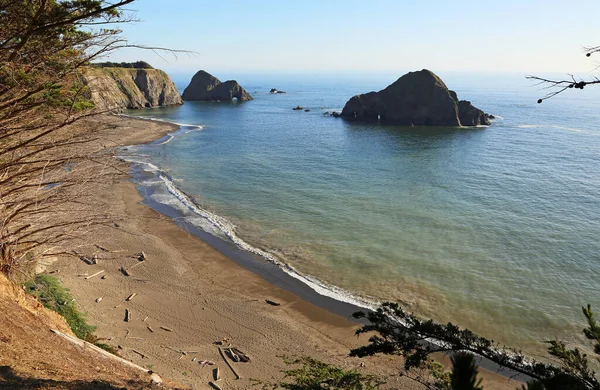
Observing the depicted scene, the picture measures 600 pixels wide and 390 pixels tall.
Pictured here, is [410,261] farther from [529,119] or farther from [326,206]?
[529,119]

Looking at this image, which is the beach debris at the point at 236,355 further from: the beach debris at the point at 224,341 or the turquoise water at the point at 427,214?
the turquoise water at the point at 427,214

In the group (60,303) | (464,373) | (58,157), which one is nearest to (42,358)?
(58,157)

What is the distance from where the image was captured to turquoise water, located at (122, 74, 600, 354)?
64.2ft

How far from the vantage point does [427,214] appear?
30.0 metres

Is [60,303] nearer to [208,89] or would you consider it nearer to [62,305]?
[62,305]

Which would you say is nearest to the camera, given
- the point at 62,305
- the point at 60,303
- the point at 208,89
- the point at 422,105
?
the point at 62,305

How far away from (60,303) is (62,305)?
17 cm

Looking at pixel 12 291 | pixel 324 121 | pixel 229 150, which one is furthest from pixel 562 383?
pixel 324 121

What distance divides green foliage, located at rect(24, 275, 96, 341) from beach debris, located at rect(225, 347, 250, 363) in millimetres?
4749

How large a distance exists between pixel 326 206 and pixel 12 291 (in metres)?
23.0

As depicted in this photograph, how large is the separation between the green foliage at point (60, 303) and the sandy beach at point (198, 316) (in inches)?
34.1

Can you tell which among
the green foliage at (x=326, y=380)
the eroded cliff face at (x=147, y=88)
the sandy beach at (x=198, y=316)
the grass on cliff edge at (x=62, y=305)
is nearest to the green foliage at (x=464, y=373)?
the green foliage at (x=326, y=380)

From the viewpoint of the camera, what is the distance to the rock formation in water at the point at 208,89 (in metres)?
125

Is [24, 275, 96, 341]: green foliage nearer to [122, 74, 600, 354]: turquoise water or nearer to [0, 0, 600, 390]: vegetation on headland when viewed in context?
[0, 0, 600, 390]: vegetation on headland
